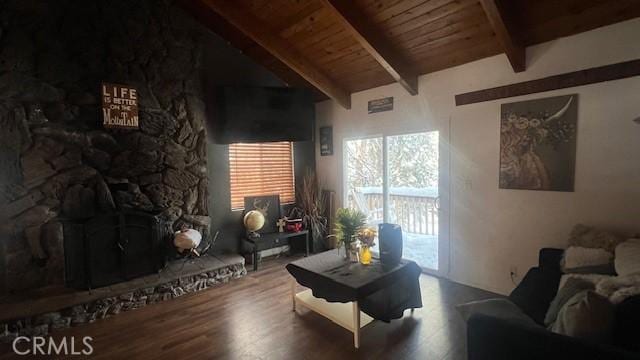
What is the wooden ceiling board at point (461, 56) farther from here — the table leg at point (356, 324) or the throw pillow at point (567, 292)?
the table leg at point (356, 324)

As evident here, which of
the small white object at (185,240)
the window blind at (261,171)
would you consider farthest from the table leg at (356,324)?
the window blind at (261,171)

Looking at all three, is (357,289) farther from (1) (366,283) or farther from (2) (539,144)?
(2) (539,144)

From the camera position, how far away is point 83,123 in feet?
10.9

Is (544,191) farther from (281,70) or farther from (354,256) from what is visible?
(281,70)

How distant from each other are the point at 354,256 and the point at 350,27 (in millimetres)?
2286

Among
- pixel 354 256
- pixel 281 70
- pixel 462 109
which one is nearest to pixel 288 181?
pixel 281 70

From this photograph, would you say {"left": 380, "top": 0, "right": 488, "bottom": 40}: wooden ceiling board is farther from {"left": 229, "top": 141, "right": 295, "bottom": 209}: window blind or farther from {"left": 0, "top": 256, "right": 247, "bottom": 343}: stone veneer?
{"left": 0, "top": 256, "right": 247, "bottom": 343}: stone veneer

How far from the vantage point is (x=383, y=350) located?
7.79 feet

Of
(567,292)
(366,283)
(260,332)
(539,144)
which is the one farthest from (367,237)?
(539,144)

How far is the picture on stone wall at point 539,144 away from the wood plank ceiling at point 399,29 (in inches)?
18.0

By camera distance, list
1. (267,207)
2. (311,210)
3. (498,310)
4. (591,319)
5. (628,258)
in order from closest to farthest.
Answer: (591,319) < (498,310) < (628,258) < (267,207) < (311,210)

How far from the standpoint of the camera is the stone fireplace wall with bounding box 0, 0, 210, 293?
2973 mm

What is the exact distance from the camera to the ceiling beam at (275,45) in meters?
3.53

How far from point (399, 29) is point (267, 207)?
2959 millimetres
